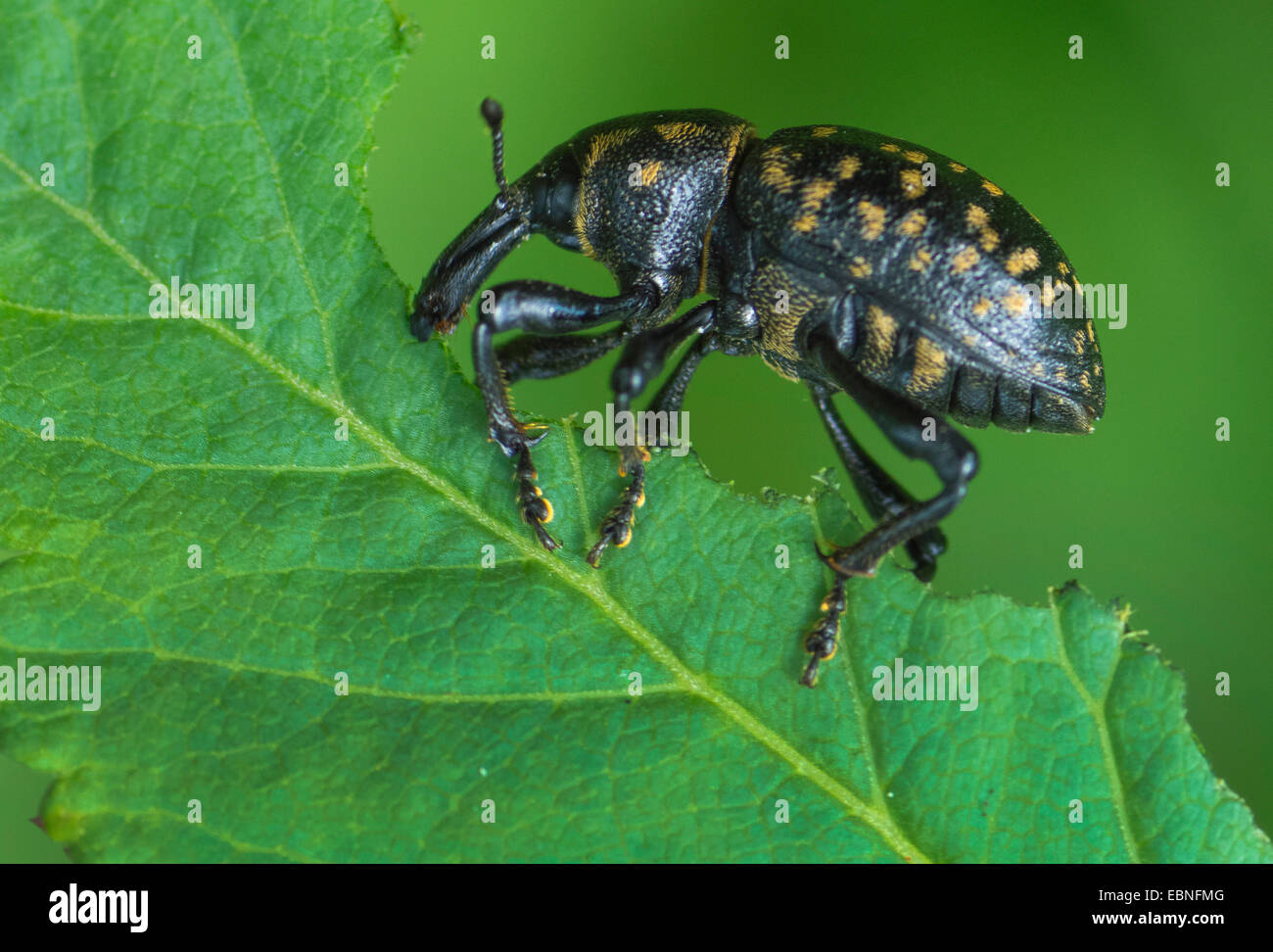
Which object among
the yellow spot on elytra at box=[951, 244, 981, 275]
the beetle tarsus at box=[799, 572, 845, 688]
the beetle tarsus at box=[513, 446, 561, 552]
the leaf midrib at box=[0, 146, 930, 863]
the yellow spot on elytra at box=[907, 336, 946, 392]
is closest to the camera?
the leaf midrib at box=[0, 146, 930, 863]

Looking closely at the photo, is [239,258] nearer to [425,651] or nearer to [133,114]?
[133,114]

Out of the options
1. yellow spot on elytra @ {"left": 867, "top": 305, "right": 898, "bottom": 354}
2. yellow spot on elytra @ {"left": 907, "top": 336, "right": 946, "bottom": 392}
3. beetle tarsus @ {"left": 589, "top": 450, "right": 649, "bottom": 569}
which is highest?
yellow spot on elytra @ {"left": 867, "top": 305, "right": 898, "bottom": 354}

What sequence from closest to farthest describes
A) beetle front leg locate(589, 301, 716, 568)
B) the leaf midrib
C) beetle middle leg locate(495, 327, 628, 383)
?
1. the leaf midrib
2. beetle front leg locate(589, 301, 716, 568)
3. beetle middle leg locate(495, 327, 628, 383)

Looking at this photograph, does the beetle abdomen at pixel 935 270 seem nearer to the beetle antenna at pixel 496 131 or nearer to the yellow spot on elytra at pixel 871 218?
the yellow spot on elytra at pixel 871 218

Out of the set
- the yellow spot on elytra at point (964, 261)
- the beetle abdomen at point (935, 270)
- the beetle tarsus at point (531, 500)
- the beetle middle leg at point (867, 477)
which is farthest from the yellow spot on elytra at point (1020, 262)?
the beetle tarsus at point (531, 500)

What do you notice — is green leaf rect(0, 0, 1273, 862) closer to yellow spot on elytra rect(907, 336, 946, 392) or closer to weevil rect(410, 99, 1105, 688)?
weevil rect(410, 99, 1105, 688)

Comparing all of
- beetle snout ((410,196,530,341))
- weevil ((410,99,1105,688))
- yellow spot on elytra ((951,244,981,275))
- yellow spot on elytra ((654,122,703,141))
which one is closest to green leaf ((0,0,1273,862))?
weevil ((410,99,1105,688))
